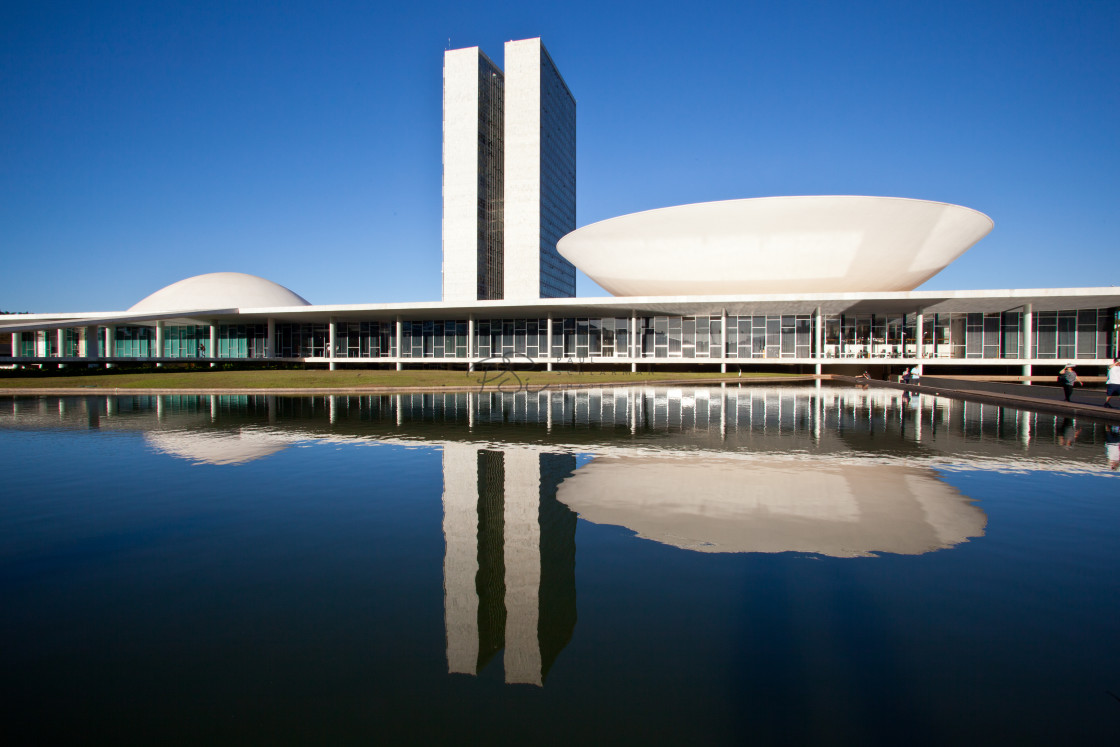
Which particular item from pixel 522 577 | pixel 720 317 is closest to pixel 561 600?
pixel 522 577

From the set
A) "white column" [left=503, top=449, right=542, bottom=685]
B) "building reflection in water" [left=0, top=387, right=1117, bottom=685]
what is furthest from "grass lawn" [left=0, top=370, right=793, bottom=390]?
"white column" [left=503, top=449, right=542, bottom=685]

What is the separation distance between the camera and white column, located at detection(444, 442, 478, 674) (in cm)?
336

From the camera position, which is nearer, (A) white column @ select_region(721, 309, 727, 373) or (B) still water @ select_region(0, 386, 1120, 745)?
(B) still water @ select_region(0, 386, 1120, 745)

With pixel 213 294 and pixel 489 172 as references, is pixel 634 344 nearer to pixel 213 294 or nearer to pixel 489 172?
pixel 213 294

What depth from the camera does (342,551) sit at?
4.85 meters

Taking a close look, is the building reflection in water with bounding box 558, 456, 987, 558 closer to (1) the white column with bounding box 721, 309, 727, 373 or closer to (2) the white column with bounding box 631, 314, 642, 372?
(1) the white column with bounding box 721, 309, 727, 373

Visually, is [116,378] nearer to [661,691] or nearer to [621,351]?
[621,351]

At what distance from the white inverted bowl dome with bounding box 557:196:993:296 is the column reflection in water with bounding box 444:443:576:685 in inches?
1159

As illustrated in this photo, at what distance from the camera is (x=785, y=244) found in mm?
34125

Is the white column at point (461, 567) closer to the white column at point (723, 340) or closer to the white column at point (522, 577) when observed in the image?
the white column at point (522, 577)

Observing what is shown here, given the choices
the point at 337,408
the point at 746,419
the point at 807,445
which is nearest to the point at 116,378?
the point at 337,408

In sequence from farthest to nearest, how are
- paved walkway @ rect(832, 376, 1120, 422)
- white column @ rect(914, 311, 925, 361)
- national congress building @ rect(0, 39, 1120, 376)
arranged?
white column @ rect(914, 311, 925, 361) → national congress building @ rect(0, 39, 1120, 376) → paved walkway @ rect(832, 376, 1120, 422)

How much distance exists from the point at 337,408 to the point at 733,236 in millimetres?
24918

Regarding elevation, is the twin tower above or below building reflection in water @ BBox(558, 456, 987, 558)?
above
